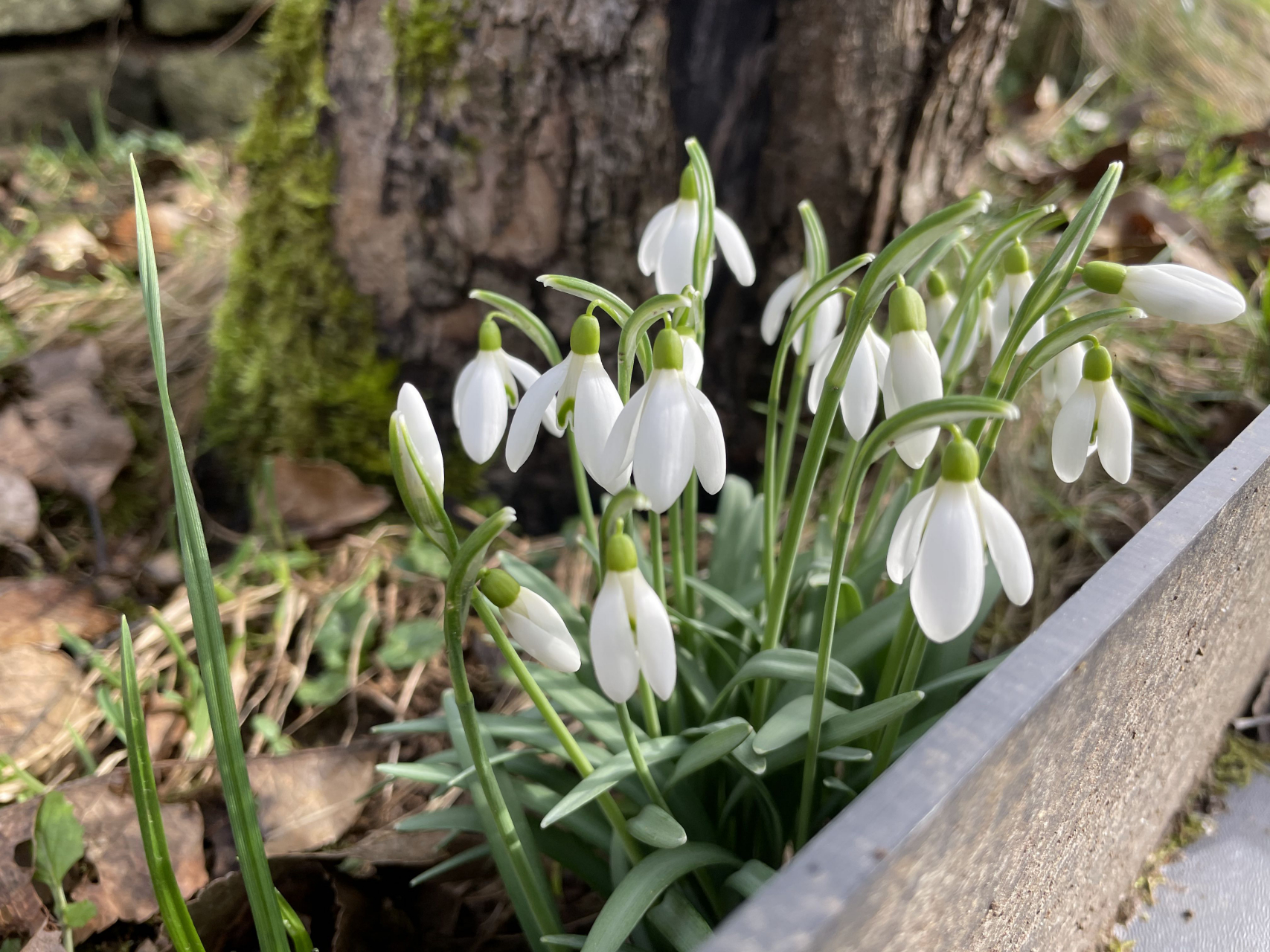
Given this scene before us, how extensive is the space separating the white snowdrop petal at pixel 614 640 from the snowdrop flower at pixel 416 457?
0.44 feet

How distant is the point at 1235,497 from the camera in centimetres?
69

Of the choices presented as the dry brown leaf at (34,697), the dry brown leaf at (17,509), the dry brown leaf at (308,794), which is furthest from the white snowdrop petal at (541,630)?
the dry brown leaf at (17,509)

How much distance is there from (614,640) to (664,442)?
0.41 feet

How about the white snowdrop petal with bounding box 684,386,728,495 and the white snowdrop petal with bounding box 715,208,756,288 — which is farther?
the white snowdrop petal with bounding box 715,208,756,288

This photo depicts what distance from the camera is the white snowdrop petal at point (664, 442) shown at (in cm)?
58

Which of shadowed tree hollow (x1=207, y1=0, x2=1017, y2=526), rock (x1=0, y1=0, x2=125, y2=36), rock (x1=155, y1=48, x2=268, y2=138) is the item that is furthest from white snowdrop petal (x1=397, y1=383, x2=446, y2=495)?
rock (x1=0, y1=0, x2=125, y2=36)

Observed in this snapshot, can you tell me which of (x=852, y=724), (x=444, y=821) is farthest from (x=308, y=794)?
(x=852, y=724)

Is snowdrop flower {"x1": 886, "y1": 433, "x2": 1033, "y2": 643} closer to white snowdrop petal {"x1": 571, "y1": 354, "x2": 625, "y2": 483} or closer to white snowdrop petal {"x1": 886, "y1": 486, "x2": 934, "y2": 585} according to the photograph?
white snowdrop petal {"x1": 886, "y1": 486, "x2": 934, "y2": 585}

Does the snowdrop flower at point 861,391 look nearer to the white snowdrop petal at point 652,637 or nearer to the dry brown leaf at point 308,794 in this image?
the white snowdrop petal at point 652,637

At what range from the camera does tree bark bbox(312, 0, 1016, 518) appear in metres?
1.28

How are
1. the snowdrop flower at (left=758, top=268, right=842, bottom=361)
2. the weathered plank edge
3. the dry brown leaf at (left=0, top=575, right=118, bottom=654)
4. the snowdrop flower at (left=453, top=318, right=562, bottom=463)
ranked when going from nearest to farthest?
the weathered plank edge → the snowdrop flower at (left=453, top=318, right=562, bottom=463) → the snowdrop flower at (left=758, top=268, right=842, bottom=361) → the dry brown leaf at (left=0, top=575, right=118, bottom=654)

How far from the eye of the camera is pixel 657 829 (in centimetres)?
71

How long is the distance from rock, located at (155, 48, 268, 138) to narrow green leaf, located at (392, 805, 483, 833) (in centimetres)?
268

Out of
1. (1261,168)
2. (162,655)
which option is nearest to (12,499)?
(162,655)
